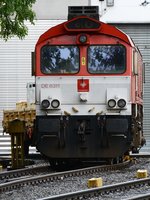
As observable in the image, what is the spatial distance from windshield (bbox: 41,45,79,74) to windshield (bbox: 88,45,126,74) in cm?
32

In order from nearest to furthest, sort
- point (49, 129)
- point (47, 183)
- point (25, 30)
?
1. point (47, 183)
2. point (49, 129)
3. point (25, 30)

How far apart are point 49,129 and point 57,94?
2.53ft

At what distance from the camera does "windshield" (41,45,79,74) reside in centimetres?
1438

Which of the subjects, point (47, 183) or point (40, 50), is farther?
point (40, 50)

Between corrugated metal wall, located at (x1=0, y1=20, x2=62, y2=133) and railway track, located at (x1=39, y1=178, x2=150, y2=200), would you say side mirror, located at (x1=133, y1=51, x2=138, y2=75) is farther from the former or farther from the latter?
corrugated metal wall, located at (x1=0, y1=20, x2=62, y2=133)

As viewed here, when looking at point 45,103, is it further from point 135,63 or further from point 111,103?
point 135,63

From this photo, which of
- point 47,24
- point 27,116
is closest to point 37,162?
point 27,116

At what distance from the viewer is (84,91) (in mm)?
14203

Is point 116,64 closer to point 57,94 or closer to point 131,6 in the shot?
point 57,94

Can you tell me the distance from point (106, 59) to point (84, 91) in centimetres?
87

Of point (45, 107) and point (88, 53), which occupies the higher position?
point (88, 53)

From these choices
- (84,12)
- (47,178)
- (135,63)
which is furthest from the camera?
(84,12)

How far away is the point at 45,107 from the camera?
14070mm

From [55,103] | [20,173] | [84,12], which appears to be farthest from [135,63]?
[20,173]
